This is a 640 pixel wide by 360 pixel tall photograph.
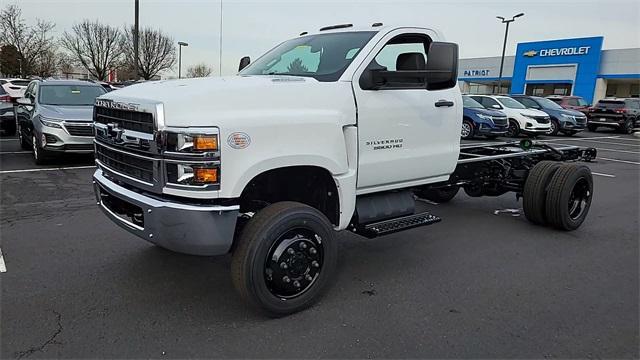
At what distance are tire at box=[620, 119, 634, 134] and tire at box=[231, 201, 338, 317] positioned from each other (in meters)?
26.2

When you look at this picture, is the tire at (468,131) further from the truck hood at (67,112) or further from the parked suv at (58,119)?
the truck hood at (67,112)

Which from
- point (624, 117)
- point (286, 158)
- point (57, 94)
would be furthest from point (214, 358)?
point (624, 117)

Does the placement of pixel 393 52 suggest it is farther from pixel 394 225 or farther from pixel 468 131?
pixel 468 131

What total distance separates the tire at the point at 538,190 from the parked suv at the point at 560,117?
1591 centimetres

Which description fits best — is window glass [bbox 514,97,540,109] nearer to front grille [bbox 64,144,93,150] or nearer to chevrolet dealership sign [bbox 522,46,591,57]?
front grille [bbox 64,144,93,150]

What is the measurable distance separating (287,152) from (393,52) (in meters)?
1.57

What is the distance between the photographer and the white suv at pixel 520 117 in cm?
1853

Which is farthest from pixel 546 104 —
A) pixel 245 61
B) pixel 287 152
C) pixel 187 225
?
pixel 187 225

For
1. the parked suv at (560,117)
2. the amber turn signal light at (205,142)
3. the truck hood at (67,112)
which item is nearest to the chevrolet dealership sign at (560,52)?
the parked suv at (560,117)

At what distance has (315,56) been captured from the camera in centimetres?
411

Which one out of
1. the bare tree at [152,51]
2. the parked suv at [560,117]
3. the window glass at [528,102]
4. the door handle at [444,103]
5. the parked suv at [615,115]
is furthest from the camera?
the bare tree at [152,51]

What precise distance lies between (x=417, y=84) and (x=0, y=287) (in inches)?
149

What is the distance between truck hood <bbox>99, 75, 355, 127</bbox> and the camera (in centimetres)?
292

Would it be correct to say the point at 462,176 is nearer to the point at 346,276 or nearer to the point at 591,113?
the point at 346,276
